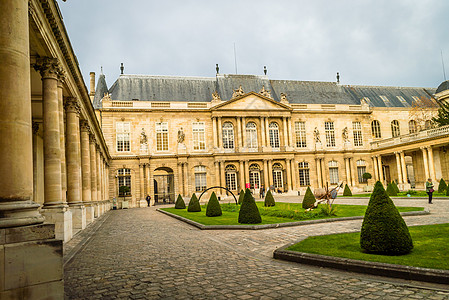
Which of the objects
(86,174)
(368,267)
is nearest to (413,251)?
(368,267)

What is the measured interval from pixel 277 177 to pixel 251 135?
5374 mm

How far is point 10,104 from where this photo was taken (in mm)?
4734

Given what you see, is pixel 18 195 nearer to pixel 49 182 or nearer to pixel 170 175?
pixel 49 182

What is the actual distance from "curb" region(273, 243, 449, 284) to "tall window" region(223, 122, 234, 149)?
3014 centimetres

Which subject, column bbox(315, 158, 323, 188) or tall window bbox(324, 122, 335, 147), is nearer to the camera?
column bbox(315, 158, 323, 188)

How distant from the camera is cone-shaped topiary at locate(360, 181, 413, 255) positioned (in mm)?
6211

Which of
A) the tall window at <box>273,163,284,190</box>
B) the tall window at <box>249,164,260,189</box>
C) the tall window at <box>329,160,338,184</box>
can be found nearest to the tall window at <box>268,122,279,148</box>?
the tall window at <box>273,163,284,190</box>

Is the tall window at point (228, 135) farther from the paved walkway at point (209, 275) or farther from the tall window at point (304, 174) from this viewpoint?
the paved walkway at point (209, 275)

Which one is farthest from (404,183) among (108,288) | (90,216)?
(108,288)

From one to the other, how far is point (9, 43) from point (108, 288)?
367 cm

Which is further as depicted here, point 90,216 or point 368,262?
point 90,216

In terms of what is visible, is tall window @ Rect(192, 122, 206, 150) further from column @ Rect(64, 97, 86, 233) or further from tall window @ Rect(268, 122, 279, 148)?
column @ Rect(64, 97, 86, 233)

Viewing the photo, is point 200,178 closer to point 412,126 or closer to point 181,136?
point 181,136

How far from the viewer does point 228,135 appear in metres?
37.2
